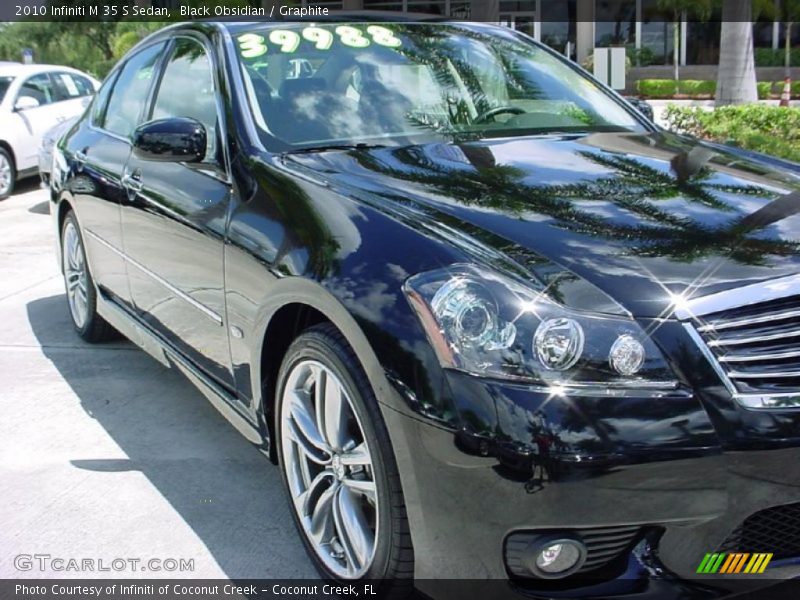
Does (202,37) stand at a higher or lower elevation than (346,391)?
higher

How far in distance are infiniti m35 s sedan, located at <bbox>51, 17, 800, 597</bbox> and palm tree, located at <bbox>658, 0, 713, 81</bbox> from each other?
27997 mm

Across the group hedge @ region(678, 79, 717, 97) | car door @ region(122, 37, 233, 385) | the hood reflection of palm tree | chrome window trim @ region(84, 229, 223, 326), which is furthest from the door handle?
hedge @ region(678, 79, 717, 97)

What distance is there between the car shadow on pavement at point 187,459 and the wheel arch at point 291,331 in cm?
34

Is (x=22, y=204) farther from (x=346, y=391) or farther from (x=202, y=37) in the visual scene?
(x=346, y=391)

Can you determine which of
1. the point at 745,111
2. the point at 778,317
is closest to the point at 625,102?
the point at 778,317

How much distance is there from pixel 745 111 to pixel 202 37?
23.5 feet

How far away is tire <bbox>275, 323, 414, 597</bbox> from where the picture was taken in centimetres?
233

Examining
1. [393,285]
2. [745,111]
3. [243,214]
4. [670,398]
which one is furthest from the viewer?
[745,111]

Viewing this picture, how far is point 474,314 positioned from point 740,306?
641 millimetres

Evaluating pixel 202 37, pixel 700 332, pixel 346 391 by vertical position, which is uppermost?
pixel 202 37

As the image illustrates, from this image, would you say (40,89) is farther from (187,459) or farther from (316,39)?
(187,459)

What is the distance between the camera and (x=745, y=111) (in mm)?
9375

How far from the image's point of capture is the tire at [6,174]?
35.9 feet

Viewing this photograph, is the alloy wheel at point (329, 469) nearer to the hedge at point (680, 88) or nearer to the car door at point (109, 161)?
the car door at point (109, 161)
